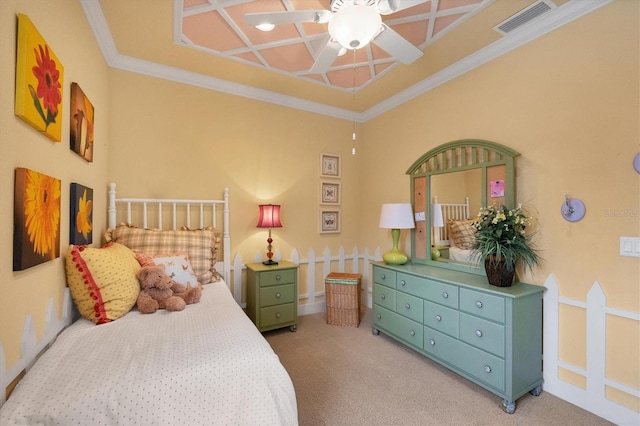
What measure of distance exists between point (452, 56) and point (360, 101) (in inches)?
47.9

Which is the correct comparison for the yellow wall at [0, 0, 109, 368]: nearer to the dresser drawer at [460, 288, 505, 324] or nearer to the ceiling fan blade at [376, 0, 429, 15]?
the ceiling fan blade at [376, 0, 429, 15]

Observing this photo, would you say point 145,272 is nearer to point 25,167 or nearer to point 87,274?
point 87,274

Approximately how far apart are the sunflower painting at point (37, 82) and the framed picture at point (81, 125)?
203 millimetres

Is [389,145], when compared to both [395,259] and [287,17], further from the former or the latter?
[287,17]

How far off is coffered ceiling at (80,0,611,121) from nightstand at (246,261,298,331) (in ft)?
6.41

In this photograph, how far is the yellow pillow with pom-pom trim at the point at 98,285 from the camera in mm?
1505

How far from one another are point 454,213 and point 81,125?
9.56ft

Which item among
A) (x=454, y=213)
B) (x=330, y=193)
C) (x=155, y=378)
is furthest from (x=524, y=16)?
(x=155, y=378)

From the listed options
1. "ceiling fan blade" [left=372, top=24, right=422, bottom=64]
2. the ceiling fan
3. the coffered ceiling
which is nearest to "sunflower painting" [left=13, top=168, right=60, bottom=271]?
A: the ceiling fan

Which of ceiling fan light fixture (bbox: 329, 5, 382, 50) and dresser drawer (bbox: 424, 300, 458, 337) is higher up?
ceiling fan light fixture (bbox: 329, 5, 382, 50)

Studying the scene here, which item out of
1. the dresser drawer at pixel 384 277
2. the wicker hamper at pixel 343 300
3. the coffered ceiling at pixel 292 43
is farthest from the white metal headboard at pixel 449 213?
the coffered ceiling at pixel 292 43

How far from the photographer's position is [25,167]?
3.69 feet

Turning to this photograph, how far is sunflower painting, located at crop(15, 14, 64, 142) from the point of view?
1.06 m

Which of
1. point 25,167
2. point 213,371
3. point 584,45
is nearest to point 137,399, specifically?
point 213,371
